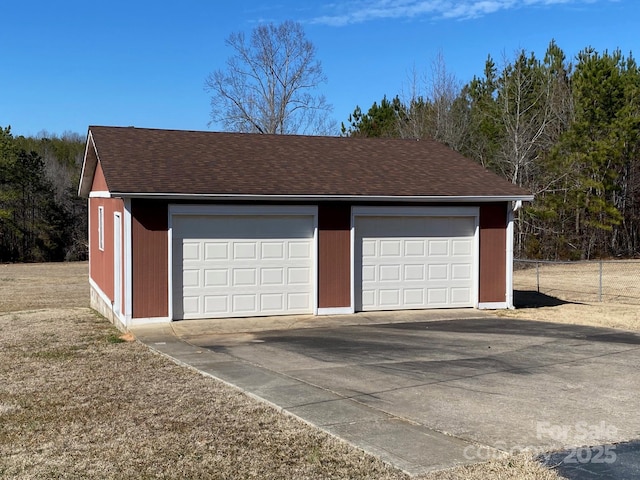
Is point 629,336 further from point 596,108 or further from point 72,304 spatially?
point 596,108

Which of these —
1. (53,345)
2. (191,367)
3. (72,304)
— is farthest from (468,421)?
(72,304)

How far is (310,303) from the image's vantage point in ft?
49.7

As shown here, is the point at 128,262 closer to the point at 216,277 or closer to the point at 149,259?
the point at 149,259

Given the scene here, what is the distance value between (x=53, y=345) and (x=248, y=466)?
7.78 meters

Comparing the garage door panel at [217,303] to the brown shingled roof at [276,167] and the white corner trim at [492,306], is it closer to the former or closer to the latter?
the brown shingled roof at [276,167]

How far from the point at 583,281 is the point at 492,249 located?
1075cm

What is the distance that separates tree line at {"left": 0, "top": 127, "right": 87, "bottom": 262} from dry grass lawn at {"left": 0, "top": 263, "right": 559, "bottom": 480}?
123ft

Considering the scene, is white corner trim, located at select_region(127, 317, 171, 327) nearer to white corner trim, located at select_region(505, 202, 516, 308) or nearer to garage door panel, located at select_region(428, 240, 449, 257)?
garage door panel, located at select_region(428, 240, 449, 257)

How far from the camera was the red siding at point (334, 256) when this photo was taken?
15.1m

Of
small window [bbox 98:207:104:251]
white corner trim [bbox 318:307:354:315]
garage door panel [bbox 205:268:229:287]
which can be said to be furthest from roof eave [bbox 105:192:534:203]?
small window [bbox 98:207:104:251]

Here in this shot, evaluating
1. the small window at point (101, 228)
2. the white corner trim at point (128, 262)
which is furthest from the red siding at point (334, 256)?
the small window at point (101, 228)

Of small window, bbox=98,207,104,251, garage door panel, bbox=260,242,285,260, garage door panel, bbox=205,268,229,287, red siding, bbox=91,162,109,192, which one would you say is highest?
red siding, bbox=91,162,109,192

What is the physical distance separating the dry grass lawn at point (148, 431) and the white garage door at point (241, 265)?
10.3 ft

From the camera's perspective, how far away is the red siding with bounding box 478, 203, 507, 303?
16.0 metres
